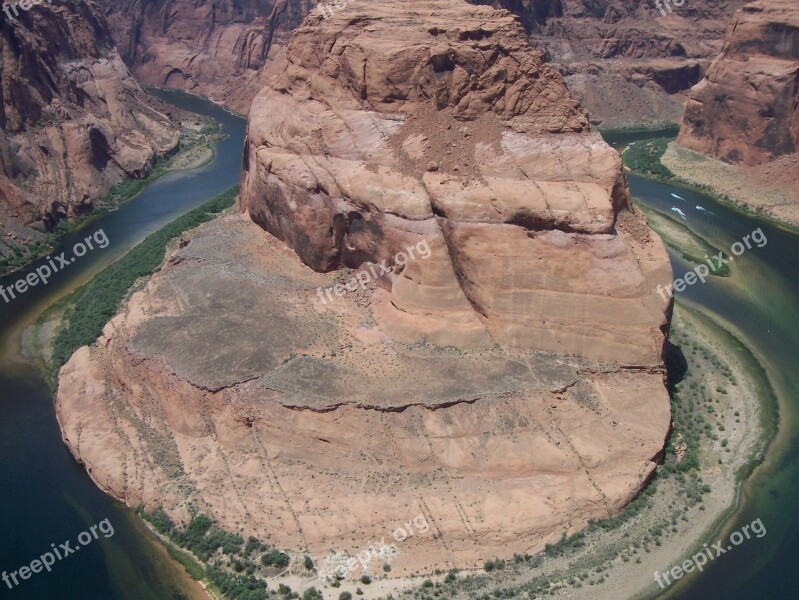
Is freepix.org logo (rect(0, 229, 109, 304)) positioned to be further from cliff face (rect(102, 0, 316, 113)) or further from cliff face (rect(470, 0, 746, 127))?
cliff face (rect(470, 0, 746, 127))

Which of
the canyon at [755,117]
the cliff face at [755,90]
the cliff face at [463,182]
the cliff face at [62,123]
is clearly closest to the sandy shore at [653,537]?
the cliff face at [463,182]

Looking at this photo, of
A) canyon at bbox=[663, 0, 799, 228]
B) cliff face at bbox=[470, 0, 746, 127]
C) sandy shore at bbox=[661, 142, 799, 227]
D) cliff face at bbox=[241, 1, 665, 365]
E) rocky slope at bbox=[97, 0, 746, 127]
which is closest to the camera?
cliff face at bbox=[241, 1, 665, 365]

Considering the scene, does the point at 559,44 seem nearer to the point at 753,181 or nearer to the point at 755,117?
the point at 755,117

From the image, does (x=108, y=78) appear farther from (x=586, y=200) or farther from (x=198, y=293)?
(x=586, y=200)

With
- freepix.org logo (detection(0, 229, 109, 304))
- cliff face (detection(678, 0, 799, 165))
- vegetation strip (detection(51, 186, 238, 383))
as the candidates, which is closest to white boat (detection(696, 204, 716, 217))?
cliff face (detection(678, 0, 799, 165))

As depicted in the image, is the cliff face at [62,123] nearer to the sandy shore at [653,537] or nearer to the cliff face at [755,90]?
the sandy shore at [653,537]

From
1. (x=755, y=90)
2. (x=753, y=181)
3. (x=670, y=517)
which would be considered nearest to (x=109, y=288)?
(x=670, y=517)
